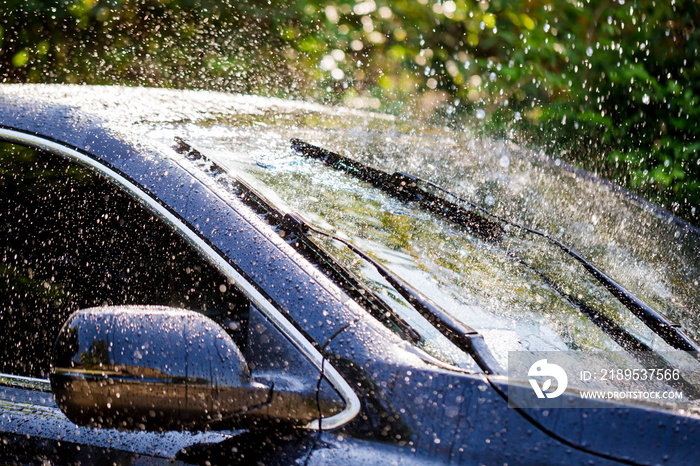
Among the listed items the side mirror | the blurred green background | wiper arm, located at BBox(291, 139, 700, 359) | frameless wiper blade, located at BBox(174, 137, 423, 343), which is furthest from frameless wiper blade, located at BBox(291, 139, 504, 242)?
the blurred green background

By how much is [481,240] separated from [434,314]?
518mm

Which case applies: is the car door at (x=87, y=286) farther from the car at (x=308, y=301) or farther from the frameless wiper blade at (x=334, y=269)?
the frameless wiper blade at (x=334, y=269)

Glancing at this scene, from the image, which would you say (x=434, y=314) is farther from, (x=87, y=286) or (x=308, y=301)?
(x=87, y=286)

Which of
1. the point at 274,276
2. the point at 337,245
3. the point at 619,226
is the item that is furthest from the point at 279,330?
the point at 619,226

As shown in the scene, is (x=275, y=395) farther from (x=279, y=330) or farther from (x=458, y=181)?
(x=458, y=181)

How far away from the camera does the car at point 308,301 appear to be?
43.2 inches

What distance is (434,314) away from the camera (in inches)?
49.6

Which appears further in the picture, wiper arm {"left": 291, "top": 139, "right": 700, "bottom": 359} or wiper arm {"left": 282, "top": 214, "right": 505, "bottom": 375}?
wiper arm {"left": 291, "top": 139, "right": 700, "bottom": 359}

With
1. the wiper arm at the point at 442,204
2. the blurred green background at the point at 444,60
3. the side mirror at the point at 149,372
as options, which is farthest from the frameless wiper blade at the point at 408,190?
the blurred green background at the point at 444,60

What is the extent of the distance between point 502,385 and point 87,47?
5.38m

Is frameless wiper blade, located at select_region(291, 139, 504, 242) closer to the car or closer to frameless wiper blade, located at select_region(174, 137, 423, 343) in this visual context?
the car

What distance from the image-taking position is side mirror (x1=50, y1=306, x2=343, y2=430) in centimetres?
109

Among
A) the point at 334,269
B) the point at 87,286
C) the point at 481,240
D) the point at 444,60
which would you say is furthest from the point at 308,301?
the point at 444,60

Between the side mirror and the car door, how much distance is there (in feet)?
0.33
